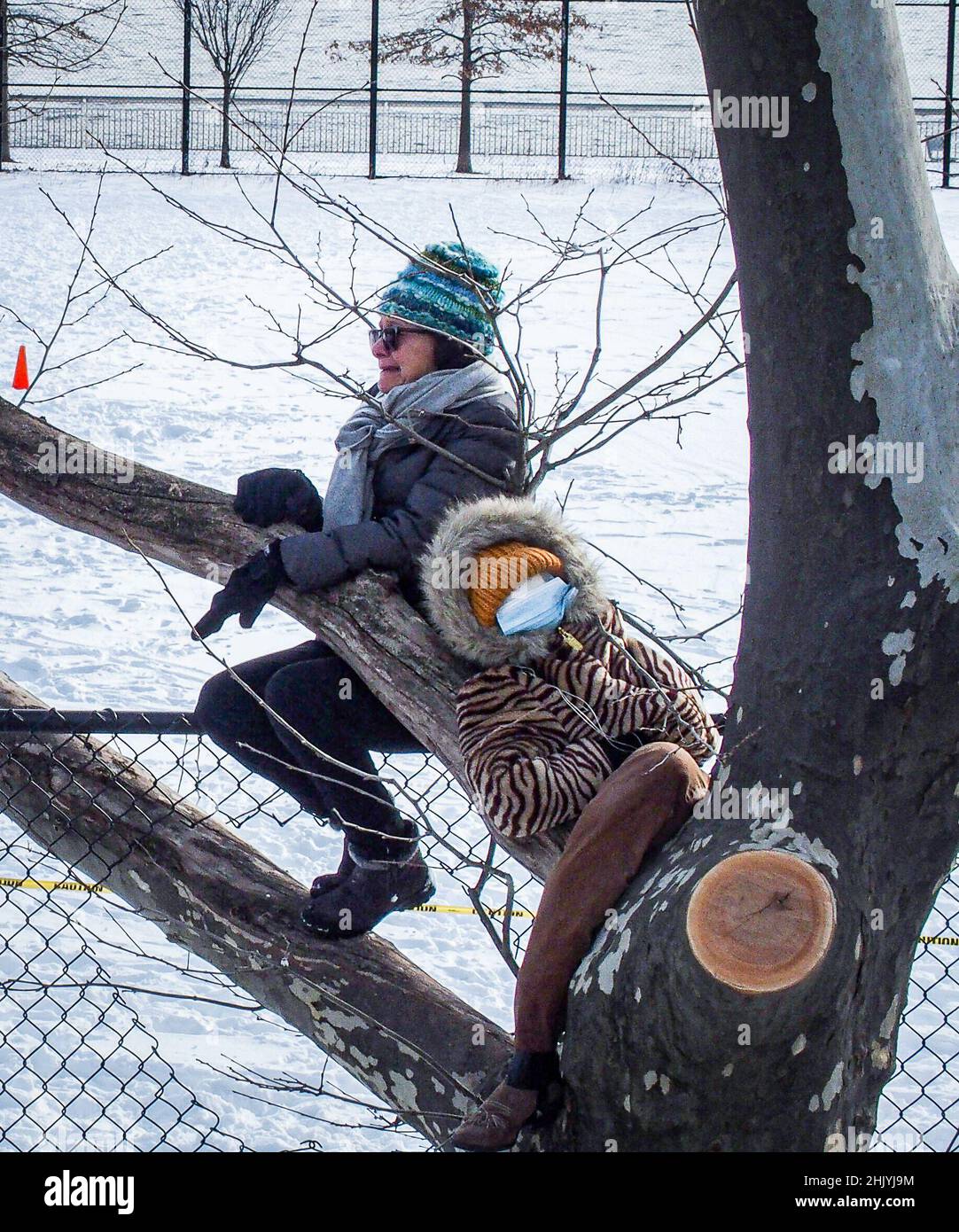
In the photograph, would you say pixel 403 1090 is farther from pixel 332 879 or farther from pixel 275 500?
pixel 275 500

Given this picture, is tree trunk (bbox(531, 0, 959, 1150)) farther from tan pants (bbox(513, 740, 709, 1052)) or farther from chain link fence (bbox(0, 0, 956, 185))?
chain link fence (bbox(0, 0, 956, 185))

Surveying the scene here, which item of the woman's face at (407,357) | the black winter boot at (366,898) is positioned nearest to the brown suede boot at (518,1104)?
the black winter boot at (366,898)

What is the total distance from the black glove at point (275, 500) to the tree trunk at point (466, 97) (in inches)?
736

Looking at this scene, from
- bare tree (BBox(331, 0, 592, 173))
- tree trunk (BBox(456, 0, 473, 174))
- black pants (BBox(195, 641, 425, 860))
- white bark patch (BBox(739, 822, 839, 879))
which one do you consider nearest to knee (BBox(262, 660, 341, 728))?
black pants (BBox(195, 641, 425, 860))

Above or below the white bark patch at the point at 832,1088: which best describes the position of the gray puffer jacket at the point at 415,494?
above

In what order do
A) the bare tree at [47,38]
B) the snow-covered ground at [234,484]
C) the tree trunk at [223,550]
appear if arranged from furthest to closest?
1. the bare tree at [47,38]
2. the snow-covered ground at [234,484]
3. the tree trunk at [223,550]

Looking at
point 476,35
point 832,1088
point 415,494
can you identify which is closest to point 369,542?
point 415,494

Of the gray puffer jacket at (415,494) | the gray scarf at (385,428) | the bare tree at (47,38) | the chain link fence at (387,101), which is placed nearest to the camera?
the gray puffer jacket at (415,494)

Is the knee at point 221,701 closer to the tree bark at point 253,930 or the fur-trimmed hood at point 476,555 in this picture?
the tree bark at point 253,930

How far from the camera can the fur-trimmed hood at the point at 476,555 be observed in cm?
241

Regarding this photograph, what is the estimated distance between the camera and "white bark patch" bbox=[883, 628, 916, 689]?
1706mm

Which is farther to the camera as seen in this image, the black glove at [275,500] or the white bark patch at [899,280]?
the black glove at [275,500]

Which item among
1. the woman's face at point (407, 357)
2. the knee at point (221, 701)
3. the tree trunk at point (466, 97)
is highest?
the tree trunk at point (466, 97)

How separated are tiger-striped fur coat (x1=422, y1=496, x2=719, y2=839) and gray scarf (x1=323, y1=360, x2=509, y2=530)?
0.35 meters
